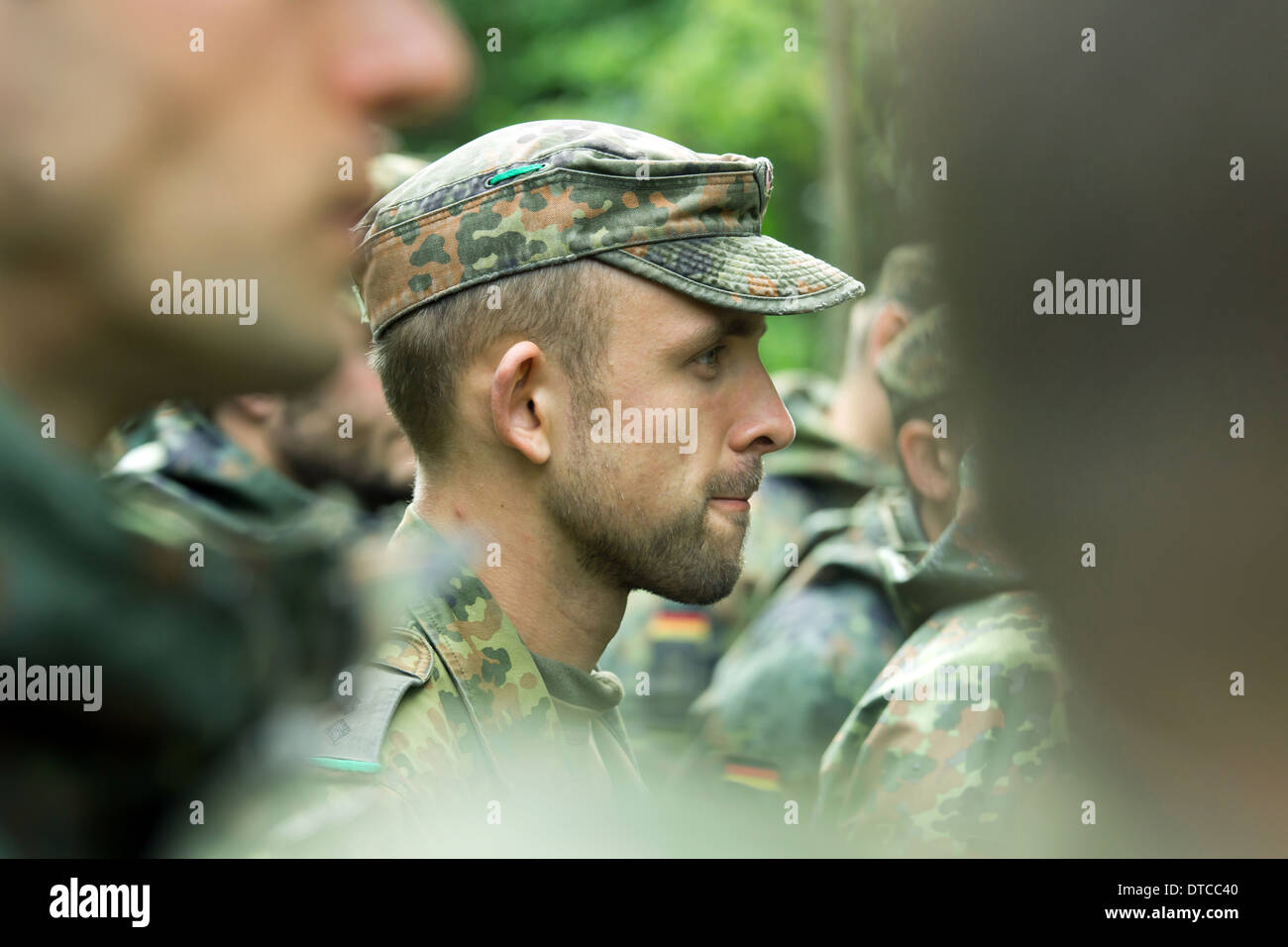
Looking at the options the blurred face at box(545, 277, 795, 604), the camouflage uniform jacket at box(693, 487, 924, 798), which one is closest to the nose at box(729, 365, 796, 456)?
the blurred face at box(545, 277, 795, 604)

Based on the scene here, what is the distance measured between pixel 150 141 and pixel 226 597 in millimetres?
374

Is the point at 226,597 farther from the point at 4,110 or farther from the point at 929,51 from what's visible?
the point at 929,51

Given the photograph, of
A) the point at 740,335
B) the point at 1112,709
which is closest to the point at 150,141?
the point at 1112,709

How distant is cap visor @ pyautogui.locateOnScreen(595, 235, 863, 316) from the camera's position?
6.77 ft

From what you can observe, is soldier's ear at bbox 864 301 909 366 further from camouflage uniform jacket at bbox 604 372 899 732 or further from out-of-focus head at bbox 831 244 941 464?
camouflage uniform jacket at bbox 604 372 899 732

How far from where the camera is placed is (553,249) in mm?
2021

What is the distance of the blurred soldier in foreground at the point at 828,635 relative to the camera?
2982mm

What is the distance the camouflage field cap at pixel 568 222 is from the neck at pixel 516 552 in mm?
309

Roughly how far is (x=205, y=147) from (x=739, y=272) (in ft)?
4.35

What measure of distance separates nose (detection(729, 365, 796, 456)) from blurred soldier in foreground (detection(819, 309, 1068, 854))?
263mm

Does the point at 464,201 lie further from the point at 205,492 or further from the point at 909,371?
the point at 909,371

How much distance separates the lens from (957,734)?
241 cm

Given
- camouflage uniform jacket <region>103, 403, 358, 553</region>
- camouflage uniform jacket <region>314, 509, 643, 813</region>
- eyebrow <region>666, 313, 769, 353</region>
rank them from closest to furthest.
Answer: camouflage uniform jacket <region>103, 403, 358, 553</region>
camouflage uniform jacket <region>314, 509, 643, 813</region>
eyebrow <region>666, 313, 769, 353</region>

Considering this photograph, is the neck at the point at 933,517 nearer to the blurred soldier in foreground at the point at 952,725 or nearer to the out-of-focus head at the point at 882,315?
the blurred soldier in foreground at the point at 952,725
